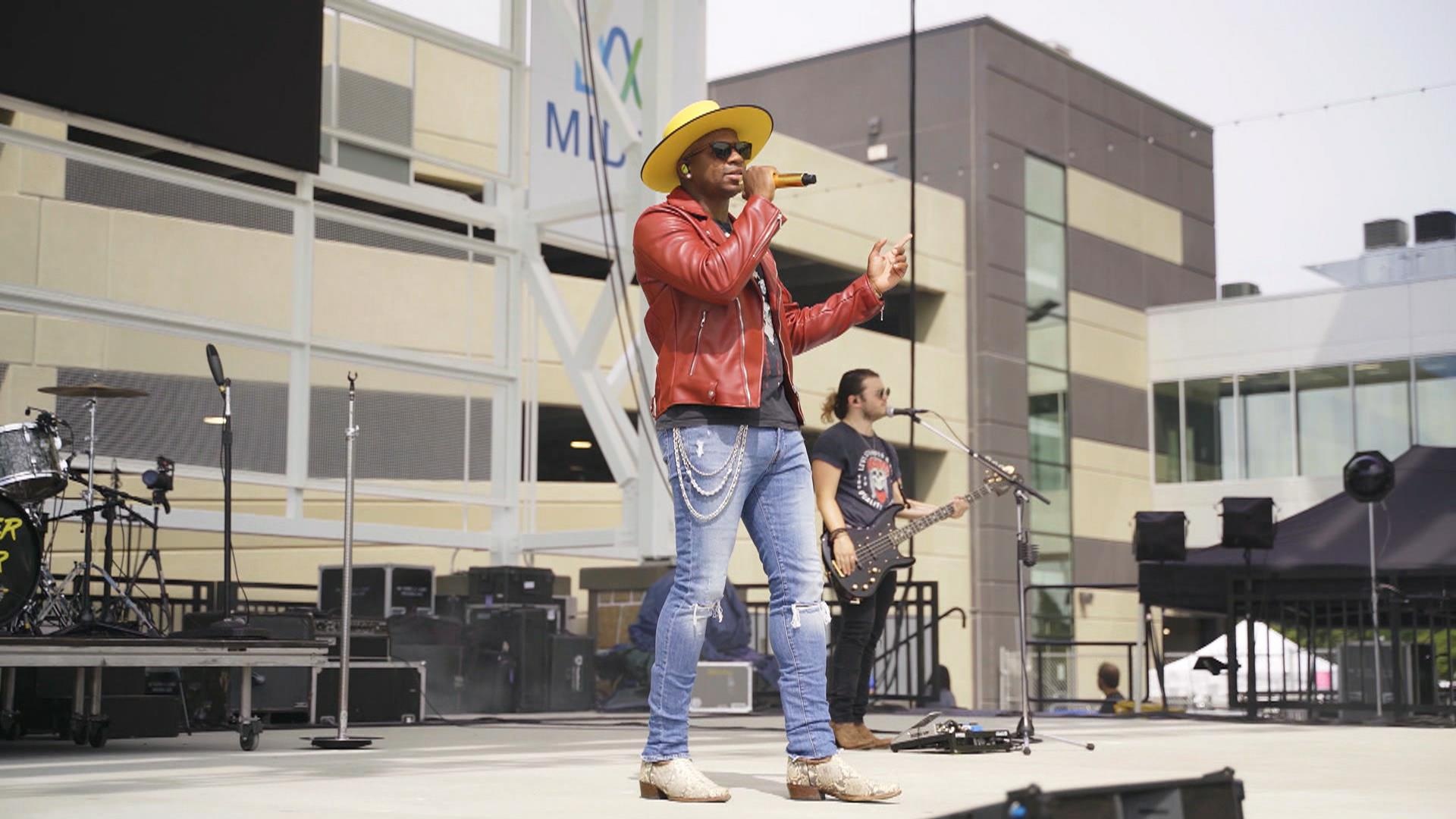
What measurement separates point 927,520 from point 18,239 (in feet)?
19.7

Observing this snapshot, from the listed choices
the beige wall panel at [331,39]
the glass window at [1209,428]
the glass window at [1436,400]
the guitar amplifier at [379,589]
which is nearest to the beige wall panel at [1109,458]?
the glass window at [1209,428]

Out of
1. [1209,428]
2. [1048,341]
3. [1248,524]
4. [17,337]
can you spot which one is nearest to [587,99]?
[17,337]

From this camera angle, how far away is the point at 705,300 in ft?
12.9

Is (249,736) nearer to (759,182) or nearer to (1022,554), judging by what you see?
(1022,554)

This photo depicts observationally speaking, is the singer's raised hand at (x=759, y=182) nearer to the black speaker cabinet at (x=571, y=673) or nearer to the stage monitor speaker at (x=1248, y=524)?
the black speaker cabinet at (x=571, y=673)

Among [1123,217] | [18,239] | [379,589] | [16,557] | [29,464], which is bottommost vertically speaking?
[379,589]

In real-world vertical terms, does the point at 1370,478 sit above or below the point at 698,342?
above

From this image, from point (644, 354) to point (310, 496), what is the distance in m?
2.66

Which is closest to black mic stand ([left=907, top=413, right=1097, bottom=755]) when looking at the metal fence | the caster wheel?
the caster wheel

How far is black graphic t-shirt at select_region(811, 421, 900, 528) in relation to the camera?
21.7 ft

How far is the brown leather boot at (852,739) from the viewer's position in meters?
6.49

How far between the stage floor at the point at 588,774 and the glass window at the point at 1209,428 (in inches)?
896

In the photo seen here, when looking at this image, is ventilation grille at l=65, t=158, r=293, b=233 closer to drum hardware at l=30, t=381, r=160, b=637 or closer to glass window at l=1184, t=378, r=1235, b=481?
drum hardware at l=30, t=381, r=160, b=637

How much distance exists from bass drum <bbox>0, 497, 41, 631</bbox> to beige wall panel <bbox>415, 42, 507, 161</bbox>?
6.91 m
